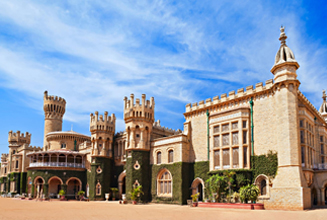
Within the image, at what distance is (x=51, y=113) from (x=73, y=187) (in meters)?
21.0

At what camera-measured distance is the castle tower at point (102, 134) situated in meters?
45.6

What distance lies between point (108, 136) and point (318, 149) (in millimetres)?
29243

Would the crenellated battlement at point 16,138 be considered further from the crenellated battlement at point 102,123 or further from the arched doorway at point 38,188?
the crenellated battlement at point 102,123

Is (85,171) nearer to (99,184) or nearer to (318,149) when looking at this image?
(99,184)

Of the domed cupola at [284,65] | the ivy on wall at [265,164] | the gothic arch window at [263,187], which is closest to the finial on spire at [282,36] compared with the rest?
the domed cupola at [284,65]

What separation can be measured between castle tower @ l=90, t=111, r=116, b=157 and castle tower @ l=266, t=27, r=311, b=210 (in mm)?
26567

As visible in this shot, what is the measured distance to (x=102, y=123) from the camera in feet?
151

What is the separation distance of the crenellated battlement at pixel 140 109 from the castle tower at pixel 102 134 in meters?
6.52

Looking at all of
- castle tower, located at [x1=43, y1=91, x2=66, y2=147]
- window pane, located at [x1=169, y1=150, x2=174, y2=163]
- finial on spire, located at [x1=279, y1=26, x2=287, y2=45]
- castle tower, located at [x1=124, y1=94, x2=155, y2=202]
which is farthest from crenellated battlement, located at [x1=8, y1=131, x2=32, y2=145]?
finial on spire, located at [x1=279, y1=26, x2=287, y2=45]

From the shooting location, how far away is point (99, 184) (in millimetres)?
44500

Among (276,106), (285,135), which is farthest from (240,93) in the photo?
(285,135)

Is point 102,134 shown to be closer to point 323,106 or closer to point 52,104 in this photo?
point 52,104

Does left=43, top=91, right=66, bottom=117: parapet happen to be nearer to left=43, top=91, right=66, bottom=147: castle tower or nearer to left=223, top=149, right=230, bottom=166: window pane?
left=43, top=91, right=66, bottom=147: castle tower

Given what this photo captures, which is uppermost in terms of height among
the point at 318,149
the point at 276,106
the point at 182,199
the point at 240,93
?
the point at 240,93
